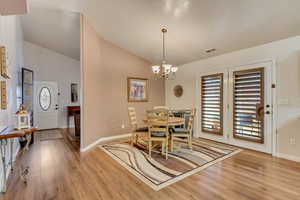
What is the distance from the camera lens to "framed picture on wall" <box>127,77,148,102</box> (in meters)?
5.12

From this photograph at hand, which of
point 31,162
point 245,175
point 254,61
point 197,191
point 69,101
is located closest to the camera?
point 197,191

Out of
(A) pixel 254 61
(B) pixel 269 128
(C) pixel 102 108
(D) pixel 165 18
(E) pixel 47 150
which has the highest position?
(D) pixel 165 18

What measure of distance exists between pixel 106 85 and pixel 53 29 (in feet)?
7.64

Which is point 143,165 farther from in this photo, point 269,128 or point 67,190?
point 269,128

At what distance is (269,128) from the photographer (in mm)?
3324

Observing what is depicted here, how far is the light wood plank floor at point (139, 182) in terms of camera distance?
1910mm

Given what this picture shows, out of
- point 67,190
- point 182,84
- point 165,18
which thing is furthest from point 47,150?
point 182,84

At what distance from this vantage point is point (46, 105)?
624 centimetres

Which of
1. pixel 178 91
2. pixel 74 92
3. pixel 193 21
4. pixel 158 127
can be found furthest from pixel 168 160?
pixel 74 92

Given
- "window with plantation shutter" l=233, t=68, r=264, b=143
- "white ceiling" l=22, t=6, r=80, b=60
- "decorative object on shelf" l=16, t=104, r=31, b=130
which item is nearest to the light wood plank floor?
"window with plantation shutter" l=233, t=68, r=264, b=143

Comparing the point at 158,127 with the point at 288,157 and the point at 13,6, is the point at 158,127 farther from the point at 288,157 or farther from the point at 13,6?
the point at 13,6

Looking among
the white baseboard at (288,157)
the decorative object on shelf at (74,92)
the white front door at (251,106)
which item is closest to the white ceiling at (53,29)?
the decorative object on shelf at (74,92)

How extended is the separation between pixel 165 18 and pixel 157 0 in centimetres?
48

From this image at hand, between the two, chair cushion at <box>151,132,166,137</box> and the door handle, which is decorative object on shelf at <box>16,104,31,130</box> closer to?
chair cushion at <box>151,132,166,137</box>
